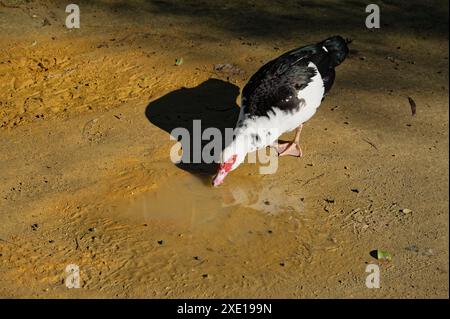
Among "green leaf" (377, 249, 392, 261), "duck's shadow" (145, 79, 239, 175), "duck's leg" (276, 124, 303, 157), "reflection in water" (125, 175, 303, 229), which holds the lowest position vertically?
"green leaf" (377, 249, 392, 261)

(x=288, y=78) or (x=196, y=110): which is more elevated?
(x=288, y=78)

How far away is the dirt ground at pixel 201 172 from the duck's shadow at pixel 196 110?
0.02 metres

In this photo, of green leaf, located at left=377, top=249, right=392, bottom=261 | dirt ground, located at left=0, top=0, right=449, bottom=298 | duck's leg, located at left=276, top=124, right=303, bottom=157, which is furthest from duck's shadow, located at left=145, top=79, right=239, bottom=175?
green leaf, located at left=377, top=249, right=392, bottom=261

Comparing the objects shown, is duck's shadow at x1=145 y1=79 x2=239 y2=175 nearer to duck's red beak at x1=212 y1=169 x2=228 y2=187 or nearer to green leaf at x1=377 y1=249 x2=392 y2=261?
duck's red beak at x1=212 y1=169 x2=228 y2=187

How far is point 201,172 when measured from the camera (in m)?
6.11

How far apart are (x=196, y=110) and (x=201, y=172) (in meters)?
0.99

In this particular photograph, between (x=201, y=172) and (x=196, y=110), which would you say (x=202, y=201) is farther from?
(x=196, y=110)

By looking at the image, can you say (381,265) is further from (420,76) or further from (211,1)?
(211,1)

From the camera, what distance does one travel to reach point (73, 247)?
5.19 m

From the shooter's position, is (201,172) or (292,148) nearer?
(201,172)

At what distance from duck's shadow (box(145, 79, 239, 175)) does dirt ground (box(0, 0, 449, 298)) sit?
21 millimetres

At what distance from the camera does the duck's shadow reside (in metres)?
6.57

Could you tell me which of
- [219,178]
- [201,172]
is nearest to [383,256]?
[219,178]

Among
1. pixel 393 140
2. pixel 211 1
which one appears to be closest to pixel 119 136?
pixel 393 140
